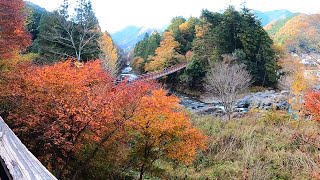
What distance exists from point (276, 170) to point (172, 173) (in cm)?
448

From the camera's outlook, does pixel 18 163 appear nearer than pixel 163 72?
Yes

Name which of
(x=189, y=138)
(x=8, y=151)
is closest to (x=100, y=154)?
(x=189, y=138)

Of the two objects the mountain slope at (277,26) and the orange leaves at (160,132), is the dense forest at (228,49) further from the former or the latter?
the mountain slope at (277,26)

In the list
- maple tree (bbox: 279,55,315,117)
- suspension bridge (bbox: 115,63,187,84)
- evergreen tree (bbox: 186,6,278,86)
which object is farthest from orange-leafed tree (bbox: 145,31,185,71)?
maple tree (bbox: 279,55,315,117)

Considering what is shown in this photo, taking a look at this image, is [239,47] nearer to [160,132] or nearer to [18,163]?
[160,132]

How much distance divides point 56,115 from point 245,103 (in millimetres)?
22828

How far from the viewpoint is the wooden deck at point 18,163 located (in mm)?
2223

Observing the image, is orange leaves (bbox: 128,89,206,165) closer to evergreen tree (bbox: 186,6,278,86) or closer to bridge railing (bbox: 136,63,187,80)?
bridge railing (bbox: 136,63,187,80)

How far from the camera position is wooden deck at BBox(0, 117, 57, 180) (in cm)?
222

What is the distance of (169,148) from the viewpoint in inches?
451

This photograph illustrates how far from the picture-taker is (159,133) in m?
11.0

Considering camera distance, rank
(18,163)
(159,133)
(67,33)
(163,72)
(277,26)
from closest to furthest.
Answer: (18,163), (159,133), (67,33), (163,72), (277,26)

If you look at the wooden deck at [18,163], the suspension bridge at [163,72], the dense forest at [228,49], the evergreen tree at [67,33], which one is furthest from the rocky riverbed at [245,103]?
the wooden deck at [18,163]

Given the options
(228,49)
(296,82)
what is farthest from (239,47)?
(296,82)
